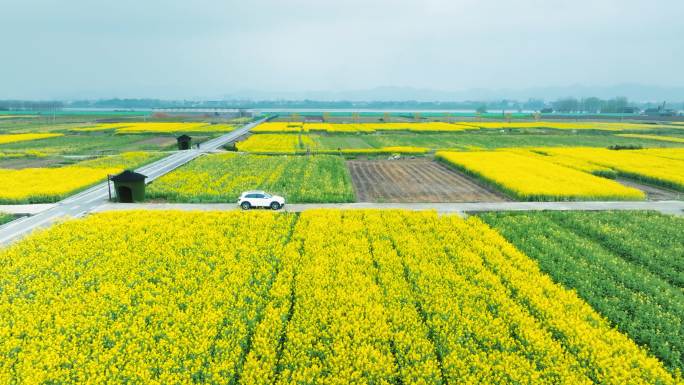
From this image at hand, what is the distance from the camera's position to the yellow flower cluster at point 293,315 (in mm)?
11133

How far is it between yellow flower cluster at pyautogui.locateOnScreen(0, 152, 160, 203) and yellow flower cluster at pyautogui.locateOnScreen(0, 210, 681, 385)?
43.5 ft

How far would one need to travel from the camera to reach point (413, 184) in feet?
135

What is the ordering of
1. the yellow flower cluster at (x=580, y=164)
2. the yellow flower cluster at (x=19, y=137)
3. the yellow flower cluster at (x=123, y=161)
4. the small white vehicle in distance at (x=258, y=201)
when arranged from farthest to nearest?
the yellow flower cluster at (x=19, y=137)
the yellow flower cluster at (x=123, y=161)
the yellow flower cluster at (x=580, y=164)
the small white vehicle in distance at (x=258, y=201)

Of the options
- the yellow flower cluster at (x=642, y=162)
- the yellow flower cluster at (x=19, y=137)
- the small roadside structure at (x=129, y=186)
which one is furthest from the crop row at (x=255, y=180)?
the yellow flower cluster at (x=19, y=137)

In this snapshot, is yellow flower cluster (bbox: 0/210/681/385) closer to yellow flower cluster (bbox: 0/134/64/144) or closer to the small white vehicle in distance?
the small white vehicle in distance

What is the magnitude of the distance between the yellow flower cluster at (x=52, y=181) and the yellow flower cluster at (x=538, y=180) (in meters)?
44.6

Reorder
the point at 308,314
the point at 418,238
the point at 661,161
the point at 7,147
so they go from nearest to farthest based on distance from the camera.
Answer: the point at 308,314 → the point at 418,238 → the point at 661,161 → the point at 7,147

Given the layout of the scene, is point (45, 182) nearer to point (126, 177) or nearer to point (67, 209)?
point (67, 209)

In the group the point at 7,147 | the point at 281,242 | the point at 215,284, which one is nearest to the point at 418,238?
the point at 281,242

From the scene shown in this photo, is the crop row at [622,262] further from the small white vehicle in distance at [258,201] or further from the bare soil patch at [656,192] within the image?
the small white vehicle in distance at [258,201]

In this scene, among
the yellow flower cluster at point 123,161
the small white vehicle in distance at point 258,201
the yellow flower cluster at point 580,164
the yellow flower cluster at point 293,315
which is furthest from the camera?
the yellow flower cluster at point 123,161

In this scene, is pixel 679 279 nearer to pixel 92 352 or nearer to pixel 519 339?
pixel 519 339

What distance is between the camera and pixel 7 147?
6544 centimetres

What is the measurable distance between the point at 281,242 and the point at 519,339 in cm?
1343
